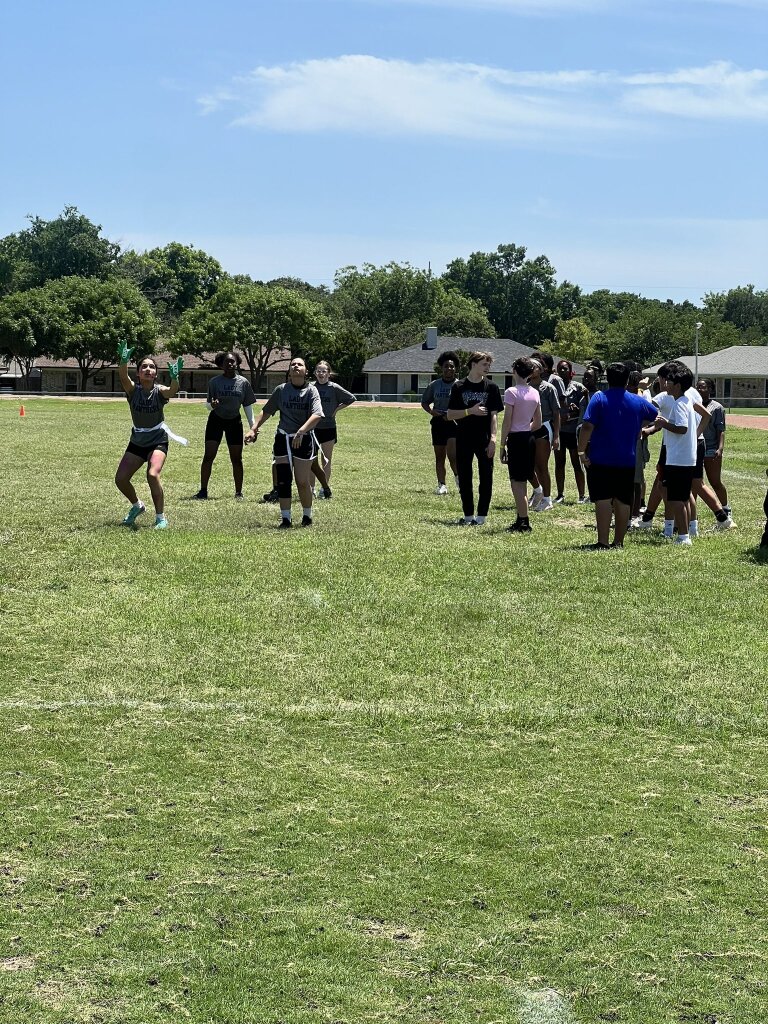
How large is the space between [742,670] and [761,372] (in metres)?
96.9

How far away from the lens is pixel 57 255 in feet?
404

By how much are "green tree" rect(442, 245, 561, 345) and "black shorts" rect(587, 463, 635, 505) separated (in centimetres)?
13377

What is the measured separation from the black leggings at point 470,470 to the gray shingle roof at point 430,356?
77478mm

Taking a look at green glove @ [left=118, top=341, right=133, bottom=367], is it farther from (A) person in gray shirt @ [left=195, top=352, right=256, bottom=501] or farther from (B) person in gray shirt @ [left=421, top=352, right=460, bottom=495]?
(B) person in gray shirt @ [left=421, top=352, right=460, bottom=495]

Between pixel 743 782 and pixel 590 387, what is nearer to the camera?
pixel 743 782

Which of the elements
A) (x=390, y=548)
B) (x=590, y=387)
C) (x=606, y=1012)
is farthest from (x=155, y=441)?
(x=606, y=1012)

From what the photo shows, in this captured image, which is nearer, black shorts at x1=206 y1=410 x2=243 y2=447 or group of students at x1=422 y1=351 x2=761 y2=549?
group of students at x1=422 y1=351 x2=761 y2=549

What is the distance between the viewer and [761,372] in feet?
324

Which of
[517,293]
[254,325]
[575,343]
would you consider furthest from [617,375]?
[517,293]

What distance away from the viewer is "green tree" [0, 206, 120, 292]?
121m

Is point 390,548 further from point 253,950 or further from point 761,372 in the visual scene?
point 761,372

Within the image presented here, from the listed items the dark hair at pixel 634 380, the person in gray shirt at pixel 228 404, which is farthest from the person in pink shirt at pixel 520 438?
the person in gray shirt at pixel 228 404

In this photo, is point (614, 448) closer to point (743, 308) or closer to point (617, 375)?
point (617, 375)

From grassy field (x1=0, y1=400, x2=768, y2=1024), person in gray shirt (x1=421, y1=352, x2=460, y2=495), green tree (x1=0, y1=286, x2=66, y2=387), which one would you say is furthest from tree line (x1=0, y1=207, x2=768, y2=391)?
grassy field (x1=0, y1=400, x2=768, y2=1024)
